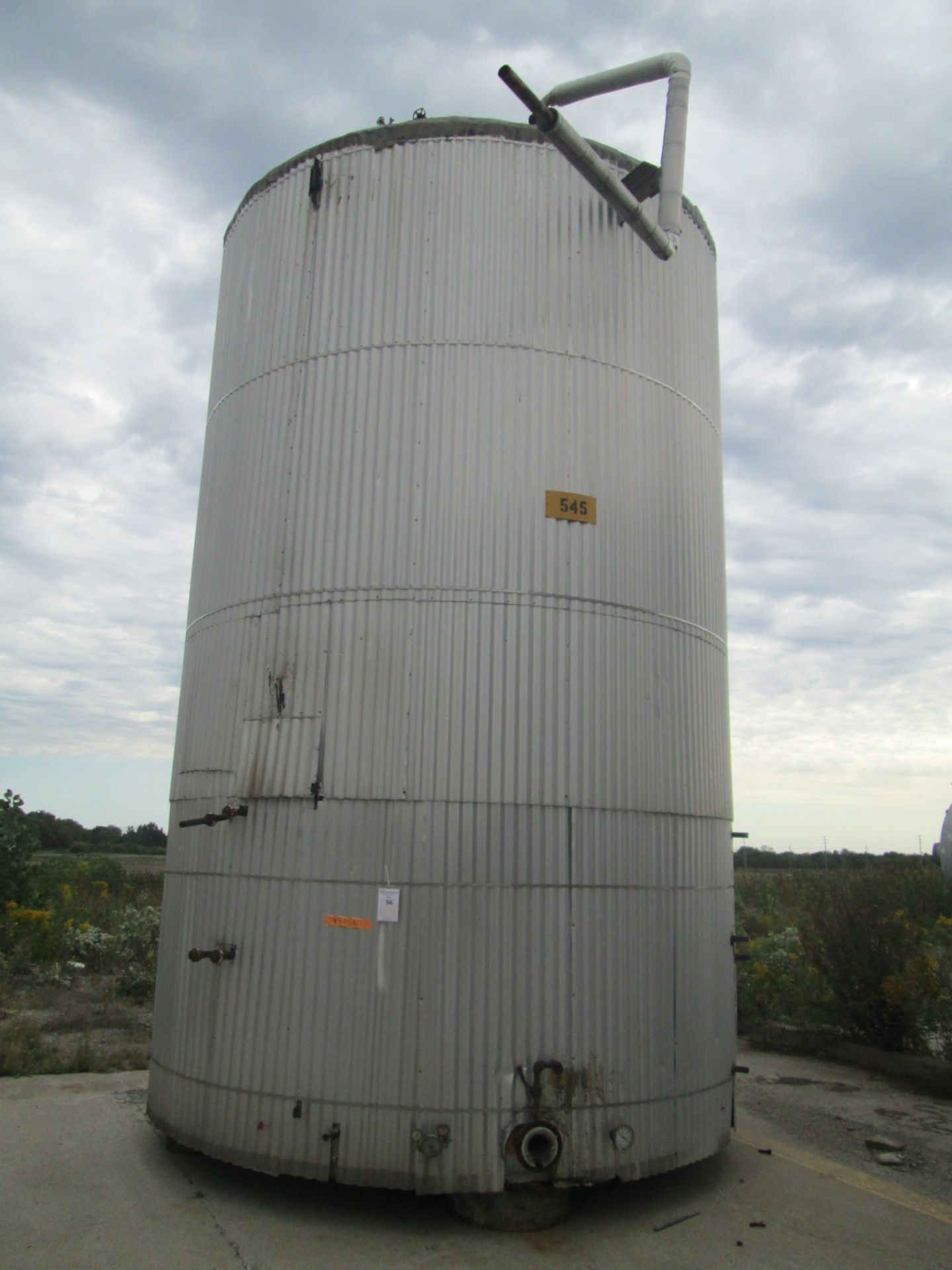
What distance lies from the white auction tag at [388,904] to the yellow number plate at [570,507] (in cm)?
300

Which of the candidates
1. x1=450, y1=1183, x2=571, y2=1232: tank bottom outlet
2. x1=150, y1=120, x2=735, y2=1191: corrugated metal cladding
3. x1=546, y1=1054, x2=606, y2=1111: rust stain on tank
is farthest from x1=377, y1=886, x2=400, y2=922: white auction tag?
x1=450, y1=1183, x2=571, y2=1232: tank bottom outlet

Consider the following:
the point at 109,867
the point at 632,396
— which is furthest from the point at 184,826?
the point at 109,867

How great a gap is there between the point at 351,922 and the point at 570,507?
3466 mm

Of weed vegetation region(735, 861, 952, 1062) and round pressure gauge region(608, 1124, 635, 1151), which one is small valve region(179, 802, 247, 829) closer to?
round pressure gauge region(608, 1124, 635, 1151)

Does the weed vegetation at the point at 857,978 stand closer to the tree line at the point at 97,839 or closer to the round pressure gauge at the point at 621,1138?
the round pressure gauge at the point at 621,1138

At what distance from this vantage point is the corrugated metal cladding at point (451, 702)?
19.8 feet

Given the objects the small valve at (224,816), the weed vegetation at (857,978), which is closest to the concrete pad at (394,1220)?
the small valve at (224,816)

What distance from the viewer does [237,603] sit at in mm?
7367

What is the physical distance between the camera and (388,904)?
20.0 ft

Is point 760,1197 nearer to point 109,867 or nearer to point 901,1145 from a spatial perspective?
point 901,1145

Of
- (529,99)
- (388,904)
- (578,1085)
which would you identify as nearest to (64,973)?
(388,904)

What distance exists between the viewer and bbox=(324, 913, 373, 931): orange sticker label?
20.0 feet

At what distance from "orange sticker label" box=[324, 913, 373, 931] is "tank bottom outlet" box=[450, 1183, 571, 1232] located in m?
1.83

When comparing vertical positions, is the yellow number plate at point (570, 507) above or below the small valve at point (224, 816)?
above
